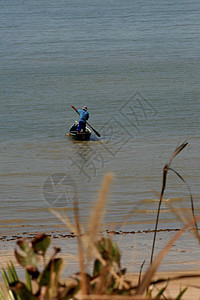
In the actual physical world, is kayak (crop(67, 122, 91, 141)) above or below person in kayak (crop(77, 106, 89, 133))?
below

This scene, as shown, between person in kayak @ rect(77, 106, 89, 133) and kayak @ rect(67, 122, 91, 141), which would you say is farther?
kayak @ rect(67, 122, 91, 141)

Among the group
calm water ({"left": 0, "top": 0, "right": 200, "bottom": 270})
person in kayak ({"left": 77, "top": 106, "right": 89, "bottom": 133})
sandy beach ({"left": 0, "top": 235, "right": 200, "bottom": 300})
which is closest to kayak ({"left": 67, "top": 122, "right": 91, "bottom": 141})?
person in kayak ({"left": 77, "top": 106, "right": 89, "bottom": 133})

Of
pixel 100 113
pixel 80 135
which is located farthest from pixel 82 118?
pixel 100 113

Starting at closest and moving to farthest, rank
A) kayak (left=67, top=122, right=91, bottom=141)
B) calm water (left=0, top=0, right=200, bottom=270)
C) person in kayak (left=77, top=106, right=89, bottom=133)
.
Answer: calm water (left=0, top=0, right=200, bottom=270), person in kayak (left=77, top=106, right=89, bottom=133), kayak (left=67, top=122, right=91, bottom=141)

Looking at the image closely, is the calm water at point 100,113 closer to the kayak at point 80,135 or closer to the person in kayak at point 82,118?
the kayak at point 80,135

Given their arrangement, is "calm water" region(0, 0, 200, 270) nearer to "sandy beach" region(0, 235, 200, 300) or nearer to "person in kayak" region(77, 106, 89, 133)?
"person in kayak" region(77, 106, 89, 133)

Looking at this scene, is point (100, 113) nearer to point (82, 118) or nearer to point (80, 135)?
point (80, 135)

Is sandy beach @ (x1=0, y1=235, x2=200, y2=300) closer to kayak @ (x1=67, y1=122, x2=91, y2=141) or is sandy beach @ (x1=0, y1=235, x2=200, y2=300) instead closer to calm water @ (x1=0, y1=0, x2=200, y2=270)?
calm water @ (x1=0, y1=0, x2=200, y2=270)

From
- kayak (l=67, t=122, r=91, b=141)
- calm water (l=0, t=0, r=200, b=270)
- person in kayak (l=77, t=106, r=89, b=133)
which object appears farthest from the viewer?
kayak (l=67, t=122, r=91, b=141)

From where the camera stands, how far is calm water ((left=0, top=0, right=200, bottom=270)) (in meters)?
15.6

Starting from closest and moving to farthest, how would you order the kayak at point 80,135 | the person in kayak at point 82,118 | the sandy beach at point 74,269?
the sandy beach at point 74,269 → the person in kayak at point 82,118 → the kayak at point 80,135

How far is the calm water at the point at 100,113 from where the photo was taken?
15.6m

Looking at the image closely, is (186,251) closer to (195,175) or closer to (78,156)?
(195,175)

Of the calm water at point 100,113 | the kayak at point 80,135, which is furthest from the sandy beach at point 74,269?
the kayak at point 80,135
